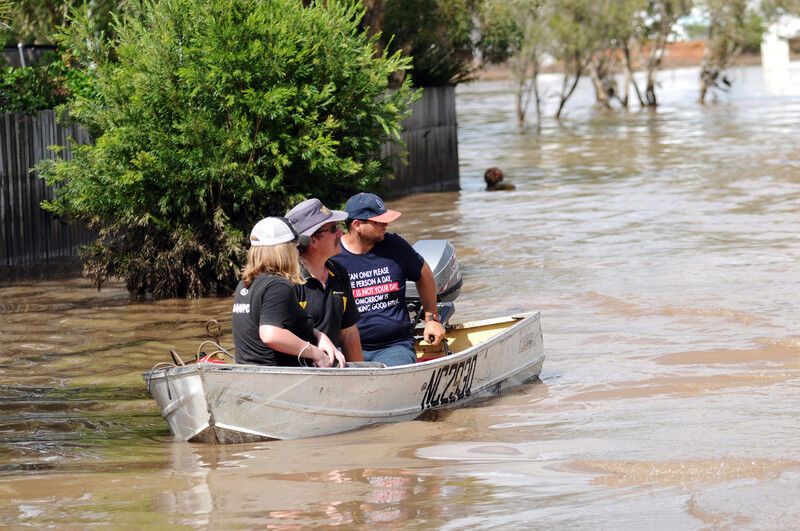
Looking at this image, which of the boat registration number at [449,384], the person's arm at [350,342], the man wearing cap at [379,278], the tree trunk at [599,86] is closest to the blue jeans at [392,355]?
the man wearing cap at [379,278]

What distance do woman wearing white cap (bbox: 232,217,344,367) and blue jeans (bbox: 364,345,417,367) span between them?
1012mm

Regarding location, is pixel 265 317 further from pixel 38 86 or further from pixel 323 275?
pixel 38 86

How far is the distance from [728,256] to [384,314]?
A: 8.19 metres

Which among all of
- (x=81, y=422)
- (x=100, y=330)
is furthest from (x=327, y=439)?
(x=100, y=330)

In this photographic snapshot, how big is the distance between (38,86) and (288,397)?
34.8 ft

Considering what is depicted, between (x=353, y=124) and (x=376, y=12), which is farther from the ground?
(x=376, y=12)

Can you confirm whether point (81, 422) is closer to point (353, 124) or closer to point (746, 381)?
point (746, 381)

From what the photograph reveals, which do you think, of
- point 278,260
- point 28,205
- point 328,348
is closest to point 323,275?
point 328,348

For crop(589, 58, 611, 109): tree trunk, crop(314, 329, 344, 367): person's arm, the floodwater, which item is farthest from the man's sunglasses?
crop(589, 58, 611, 109): tree trunk

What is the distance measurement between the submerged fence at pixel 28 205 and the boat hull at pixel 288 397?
851cm

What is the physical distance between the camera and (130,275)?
557 inches

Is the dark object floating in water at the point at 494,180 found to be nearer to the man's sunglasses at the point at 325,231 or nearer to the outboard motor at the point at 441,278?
the outboard motor at the point at 441,278

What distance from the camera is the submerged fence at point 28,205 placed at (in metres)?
16.3

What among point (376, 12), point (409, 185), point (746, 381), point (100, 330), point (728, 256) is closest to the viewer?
point (746, 381)
